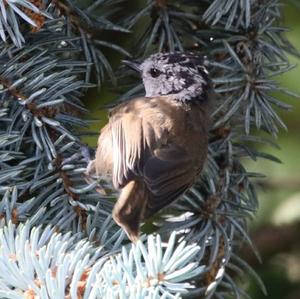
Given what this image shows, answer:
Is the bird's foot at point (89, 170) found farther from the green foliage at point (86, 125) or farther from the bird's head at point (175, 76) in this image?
the bird's head at point (175, 76)

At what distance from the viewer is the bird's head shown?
7.54ft

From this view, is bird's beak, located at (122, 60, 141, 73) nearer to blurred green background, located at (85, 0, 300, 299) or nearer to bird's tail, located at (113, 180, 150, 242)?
bird's tail, located at (113, 180, 150, 242)

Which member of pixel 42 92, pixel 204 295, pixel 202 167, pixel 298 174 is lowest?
pixel 298 174

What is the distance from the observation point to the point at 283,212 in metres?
3.10

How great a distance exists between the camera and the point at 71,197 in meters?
2.02

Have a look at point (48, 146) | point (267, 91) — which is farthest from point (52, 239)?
point (267, 91)

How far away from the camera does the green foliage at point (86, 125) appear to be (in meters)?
1.66

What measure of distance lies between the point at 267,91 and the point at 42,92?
2.02 feet

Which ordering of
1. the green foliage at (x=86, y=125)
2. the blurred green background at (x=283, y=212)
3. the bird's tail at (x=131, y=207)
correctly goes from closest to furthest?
the green foliage at (x=86, y=125)
the bird's tail at (x=131, y=207)
the blurred green background at (x=283, y=212)

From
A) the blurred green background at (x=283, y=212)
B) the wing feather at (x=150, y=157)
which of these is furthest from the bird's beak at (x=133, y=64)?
the blurred green background at (x=283, y=212)

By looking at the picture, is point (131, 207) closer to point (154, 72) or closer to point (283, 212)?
point (154, 72)

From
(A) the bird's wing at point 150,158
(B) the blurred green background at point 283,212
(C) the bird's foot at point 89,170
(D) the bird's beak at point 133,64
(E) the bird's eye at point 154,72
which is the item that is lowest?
(B) the blurred green background at point 283,212

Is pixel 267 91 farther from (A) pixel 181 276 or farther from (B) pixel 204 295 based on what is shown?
(A) pixel 181 276

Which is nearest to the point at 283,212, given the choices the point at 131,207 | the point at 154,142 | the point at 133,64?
the point at 154,142
